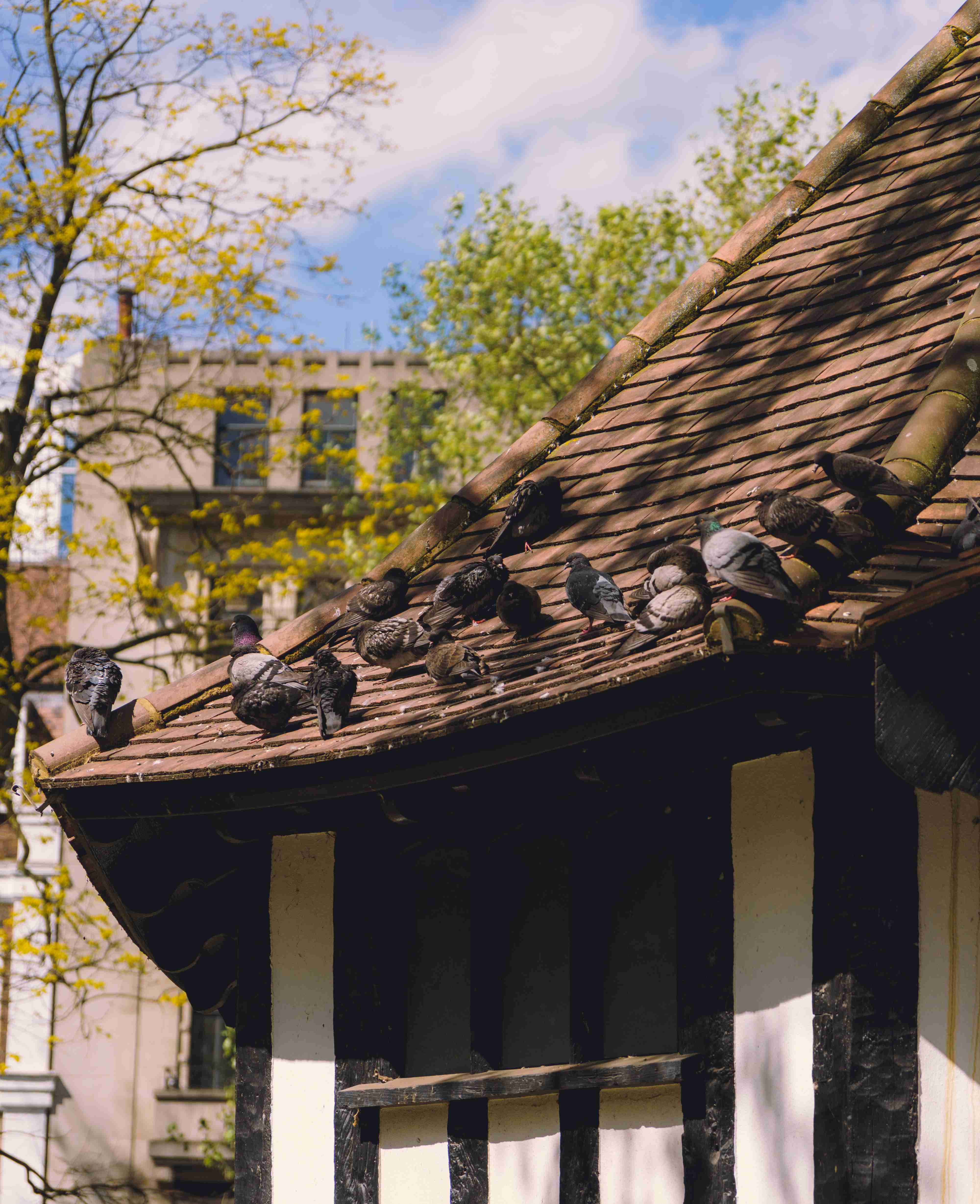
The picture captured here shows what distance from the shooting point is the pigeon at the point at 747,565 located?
488 centimetres

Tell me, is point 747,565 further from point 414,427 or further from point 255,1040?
point 414,427

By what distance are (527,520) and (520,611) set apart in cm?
106

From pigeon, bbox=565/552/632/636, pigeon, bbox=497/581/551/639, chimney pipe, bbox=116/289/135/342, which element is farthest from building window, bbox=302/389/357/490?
pigeon, bbox=565/552/632/636

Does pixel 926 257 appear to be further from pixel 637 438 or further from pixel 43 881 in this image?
pixel 43 881

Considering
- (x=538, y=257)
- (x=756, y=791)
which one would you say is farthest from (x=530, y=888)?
(x=538, y=257)

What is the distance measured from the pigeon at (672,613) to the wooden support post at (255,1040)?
92.3 inches

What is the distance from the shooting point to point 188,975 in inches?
301

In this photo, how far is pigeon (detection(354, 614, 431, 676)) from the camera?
6664 millimetres

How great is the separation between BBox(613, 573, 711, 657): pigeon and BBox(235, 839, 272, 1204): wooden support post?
234cm

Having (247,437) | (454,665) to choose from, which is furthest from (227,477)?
(454,665)

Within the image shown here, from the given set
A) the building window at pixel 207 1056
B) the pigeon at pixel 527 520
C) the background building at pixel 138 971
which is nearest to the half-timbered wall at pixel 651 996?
the pigeon at pixel 527 520

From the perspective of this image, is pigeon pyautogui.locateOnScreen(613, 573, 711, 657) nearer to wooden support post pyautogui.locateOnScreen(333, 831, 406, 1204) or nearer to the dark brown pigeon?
the dark brown pigeon

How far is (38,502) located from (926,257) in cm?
1277

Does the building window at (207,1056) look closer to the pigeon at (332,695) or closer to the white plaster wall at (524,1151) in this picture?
the white plaster wall at (524,1151)
